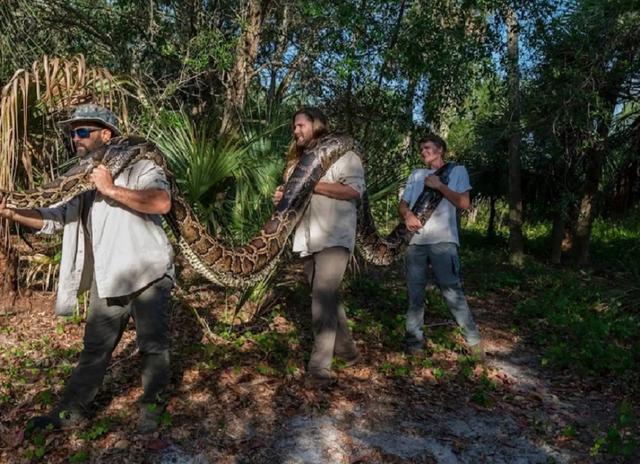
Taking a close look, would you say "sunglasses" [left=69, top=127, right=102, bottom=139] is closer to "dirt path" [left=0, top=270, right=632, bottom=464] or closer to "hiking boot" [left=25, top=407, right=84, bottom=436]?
"hiking boot" [left=25, top=407, right=84, bottom=436]

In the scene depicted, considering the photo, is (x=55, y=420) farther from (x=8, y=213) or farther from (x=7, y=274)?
(x=7, y=274)

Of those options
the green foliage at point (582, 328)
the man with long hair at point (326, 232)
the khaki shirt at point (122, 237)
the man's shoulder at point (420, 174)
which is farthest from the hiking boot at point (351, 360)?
the khaki shirt at point (122, 237)

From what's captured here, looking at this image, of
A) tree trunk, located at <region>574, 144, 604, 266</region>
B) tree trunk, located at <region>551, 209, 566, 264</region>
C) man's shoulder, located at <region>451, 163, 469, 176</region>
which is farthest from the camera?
tree trunk, located at <region>551, 209, 566, 264</region>

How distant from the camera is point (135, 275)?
13.3ft

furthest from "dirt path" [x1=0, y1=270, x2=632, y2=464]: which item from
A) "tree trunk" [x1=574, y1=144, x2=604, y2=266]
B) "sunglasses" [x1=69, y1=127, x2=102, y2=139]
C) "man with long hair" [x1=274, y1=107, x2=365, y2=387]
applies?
"tree trunk" [x1=574, y1=144, x2=604, y2=266]

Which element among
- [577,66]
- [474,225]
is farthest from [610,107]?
[474,225]

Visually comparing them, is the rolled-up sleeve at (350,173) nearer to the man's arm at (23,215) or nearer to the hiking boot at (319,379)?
the hiking boot at (319,379)

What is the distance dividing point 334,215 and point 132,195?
1774 mm

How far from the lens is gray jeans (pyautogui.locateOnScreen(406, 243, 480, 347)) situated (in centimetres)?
587

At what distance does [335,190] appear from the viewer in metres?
4.99

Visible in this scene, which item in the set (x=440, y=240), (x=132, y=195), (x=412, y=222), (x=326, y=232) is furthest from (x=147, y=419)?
(x=440, y=240)

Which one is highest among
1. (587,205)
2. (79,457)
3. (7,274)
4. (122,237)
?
(587,205)

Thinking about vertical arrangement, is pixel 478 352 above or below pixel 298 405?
above

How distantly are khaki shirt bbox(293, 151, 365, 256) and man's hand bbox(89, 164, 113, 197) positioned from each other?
1.79m
